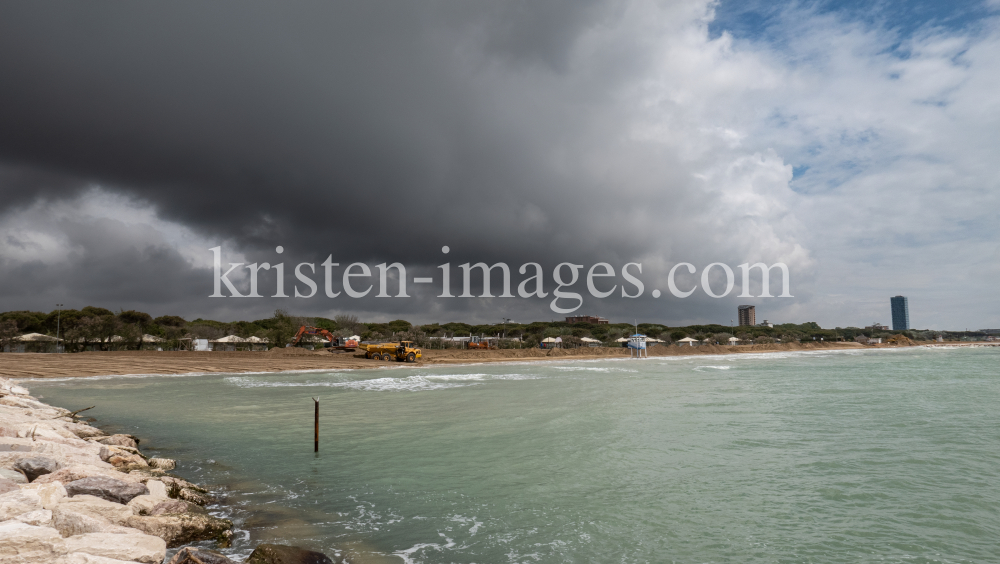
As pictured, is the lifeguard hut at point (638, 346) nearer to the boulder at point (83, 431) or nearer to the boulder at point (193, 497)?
the boulder at point (83, 431)

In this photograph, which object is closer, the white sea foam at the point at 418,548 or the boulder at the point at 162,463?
the white sea foam at the point at 418,548

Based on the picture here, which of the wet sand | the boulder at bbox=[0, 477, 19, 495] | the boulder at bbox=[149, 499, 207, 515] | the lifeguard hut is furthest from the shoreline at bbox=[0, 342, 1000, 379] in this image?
the boulder at bbox=[149, 499, 207, 515]

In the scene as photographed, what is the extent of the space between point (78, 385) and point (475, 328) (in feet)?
333

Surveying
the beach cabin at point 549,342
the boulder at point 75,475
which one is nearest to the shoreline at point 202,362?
the beach cabin at point 549,342

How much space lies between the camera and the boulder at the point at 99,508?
18.0ft

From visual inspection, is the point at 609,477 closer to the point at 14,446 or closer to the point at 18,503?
the point at 18,503

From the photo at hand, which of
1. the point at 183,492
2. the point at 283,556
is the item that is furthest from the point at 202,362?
the point at 283,556

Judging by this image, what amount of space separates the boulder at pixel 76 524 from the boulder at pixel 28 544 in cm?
66

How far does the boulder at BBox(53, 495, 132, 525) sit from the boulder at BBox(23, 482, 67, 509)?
0.09 m

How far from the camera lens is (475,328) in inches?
5049

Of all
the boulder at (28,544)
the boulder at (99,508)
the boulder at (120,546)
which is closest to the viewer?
the boulder at (28,544)

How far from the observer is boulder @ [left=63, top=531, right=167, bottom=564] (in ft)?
14.1

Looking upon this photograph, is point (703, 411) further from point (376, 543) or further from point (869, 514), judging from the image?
point (376, 543)

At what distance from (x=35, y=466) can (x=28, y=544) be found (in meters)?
4.04
